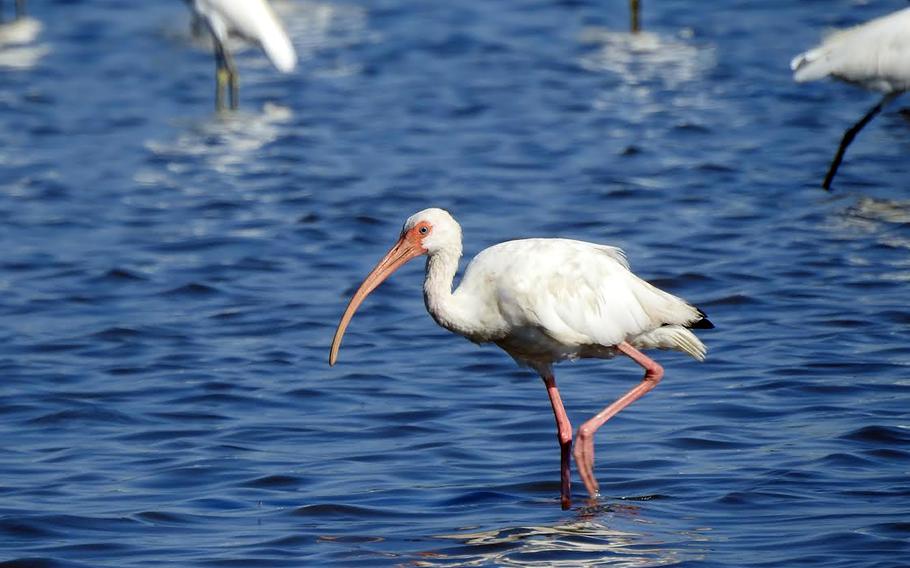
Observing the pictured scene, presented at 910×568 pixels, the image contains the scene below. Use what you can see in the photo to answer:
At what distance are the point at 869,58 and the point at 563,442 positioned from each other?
6.88m

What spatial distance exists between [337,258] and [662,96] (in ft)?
19.9

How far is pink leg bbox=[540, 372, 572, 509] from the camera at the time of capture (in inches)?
296

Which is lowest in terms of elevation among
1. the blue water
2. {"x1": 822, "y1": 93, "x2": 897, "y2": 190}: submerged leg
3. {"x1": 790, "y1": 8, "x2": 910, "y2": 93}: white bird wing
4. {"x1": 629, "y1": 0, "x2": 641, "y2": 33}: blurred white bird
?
the blue water

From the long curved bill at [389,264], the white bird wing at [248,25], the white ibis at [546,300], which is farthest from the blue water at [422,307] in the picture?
the long curved bill at [389,264]

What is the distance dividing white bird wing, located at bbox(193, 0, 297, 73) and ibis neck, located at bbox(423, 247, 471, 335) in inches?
454

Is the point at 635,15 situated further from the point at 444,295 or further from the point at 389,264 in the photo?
the point at 444,295

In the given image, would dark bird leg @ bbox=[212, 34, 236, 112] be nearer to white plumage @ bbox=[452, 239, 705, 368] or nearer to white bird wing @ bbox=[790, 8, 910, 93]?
white bird wing @ bbox=[790, 8, 910, 93]

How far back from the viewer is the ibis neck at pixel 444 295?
7504 mm

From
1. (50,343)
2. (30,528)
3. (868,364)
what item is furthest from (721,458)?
(50,343)

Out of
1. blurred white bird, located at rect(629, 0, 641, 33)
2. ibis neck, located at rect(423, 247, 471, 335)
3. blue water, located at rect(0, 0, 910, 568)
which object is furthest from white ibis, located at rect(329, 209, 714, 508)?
blurred white bird, located at rect(629, 0, 641, 33)

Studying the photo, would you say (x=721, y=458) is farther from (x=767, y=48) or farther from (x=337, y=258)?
(x=767, y=48)

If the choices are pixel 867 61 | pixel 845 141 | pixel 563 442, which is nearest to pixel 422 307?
pixel 563 442

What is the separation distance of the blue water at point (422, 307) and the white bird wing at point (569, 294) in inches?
28.2

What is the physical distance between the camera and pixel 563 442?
25.5 ft
